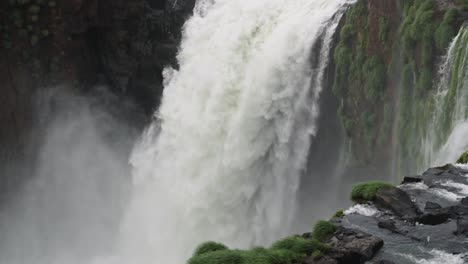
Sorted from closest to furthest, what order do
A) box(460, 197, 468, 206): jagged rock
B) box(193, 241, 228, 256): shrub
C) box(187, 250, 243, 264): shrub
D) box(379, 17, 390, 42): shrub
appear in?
box(187, 250, 243, 264): shrub → box(193, 241, 228, 256): shrub → box(460, 197, 468, 206): jagged rock → box(379, 17, 390, 42): shrub

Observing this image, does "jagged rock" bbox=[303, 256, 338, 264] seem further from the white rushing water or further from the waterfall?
the white rushing water

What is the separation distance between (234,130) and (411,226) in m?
13.3

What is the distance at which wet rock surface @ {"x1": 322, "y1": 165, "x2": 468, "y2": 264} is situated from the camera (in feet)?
28.0

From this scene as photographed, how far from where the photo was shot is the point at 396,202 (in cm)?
1024

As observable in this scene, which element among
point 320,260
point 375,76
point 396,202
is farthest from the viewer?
point 375,76

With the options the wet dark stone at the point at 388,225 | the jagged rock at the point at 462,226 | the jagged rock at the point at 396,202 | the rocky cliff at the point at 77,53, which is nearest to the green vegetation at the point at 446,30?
the jagged rock at the point at 396,202

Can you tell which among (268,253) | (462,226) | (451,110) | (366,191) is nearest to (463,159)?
(451,110)

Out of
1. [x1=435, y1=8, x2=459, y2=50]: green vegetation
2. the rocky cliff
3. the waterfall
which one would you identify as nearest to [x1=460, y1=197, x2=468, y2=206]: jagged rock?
the waterfall

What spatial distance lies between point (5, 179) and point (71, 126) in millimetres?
4449

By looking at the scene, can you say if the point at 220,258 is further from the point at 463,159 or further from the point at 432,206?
the point at 463,159

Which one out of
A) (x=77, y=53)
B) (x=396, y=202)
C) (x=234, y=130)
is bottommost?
(x=396, y=202)

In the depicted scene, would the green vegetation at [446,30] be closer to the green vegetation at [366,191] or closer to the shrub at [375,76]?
the shrub at [375,76]

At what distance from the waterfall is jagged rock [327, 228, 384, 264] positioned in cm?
608

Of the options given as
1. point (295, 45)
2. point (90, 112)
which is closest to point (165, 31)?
point (90, 112)
